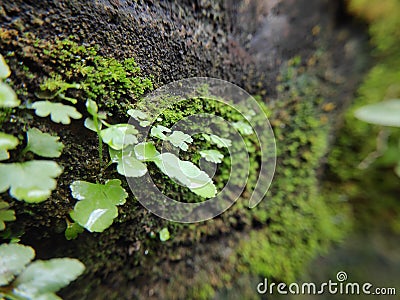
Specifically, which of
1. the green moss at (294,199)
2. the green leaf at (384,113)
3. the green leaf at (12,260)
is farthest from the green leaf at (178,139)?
the green leaf at (384,113)

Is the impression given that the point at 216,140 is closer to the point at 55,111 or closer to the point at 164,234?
the point at 164,234

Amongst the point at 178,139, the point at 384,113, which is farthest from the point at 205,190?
the point at 384,113

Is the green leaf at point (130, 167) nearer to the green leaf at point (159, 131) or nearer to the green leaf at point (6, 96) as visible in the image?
the green leaf at point (159, 131)

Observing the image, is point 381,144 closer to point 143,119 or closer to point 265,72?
point 265,72

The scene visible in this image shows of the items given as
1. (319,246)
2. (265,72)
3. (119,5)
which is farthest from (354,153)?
(119,5)

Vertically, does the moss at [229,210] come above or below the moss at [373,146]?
below

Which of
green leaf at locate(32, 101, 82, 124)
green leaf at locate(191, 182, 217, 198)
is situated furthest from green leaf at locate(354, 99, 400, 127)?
green leaf at locate(32, 101, 82, 124)

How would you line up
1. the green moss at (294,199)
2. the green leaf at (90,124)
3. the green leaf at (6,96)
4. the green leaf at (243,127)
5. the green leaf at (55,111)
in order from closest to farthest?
the green leaf at (6,96)
the green leaf at (55,111)
the green leaf at (90,124)
the green leaf at (243,127)
the green moss at (294,199)
